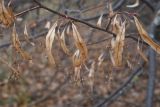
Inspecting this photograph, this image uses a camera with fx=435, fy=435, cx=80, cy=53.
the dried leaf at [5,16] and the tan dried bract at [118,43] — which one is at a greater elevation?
the dried leaf at [5,16]

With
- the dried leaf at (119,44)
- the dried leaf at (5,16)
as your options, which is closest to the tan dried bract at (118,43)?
the dried leaf at (119,44)

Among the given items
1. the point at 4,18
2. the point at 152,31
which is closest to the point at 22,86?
the point at 152,31

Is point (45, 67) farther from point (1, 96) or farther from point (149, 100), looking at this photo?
point (149, 100)

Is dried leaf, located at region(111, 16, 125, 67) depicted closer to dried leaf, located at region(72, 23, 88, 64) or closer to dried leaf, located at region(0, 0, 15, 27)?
dried leaf, located at region(72, 23, 88, 64)

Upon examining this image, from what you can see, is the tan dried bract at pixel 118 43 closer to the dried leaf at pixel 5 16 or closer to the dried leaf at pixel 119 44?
the dried leaf at pixel 119 44

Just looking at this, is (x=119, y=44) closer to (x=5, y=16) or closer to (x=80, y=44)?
(x=80, y=44)

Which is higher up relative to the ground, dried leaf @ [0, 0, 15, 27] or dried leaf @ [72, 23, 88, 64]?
dried leaf @ [0, 0, 15, 27]

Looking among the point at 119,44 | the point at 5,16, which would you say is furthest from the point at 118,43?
the point at 5,16

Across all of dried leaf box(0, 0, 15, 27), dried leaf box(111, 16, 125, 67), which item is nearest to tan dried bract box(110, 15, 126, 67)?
dried leaf box(111, 16, 125, 67)

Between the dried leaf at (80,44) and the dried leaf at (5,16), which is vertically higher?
the dried leaf at (5,16)

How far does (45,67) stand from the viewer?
15.3 feet

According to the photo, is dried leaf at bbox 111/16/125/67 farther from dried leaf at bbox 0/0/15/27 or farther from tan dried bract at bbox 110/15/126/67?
dried leaf at bbox 0/0/15/27

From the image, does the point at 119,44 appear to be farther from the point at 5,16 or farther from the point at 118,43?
the point at 5,16

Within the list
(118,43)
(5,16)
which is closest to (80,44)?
(118,43)
